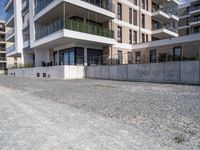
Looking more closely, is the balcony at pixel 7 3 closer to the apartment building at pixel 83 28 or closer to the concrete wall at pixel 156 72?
the apartment building at pixel 83 28

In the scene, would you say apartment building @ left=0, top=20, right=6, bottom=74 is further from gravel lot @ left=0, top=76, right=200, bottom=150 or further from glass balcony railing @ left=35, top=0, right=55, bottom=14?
gravel lot @ left=0, top=76, right=200, bottom=150

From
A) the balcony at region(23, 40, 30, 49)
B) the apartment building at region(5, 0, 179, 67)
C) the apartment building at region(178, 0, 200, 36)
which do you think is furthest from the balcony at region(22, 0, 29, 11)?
the apartment building at region(178, 0, 200, 36)

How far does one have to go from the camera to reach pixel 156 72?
1490cm

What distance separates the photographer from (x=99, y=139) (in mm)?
3428

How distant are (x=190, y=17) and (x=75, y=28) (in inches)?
1518

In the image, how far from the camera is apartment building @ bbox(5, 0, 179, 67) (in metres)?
19.4

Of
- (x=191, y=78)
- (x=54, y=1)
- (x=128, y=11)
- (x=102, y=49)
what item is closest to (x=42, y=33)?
(x=54, y=1)

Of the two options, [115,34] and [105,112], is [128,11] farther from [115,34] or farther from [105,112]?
[105,112]

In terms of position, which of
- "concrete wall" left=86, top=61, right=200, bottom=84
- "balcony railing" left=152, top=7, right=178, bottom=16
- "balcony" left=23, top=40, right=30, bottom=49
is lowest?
"concrete wall" left=86, top=61, right=200, bottom=84

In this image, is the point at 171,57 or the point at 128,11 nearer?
the point at 171,57

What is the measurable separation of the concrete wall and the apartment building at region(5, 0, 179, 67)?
2.03 meters

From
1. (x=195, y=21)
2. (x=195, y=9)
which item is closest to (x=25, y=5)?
(x=195, y=21)

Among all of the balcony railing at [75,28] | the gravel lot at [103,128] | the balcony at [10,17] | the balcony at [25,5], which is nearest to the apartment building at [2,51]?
the balcony at [10,17]

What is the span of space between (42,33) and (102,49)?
348 inches
